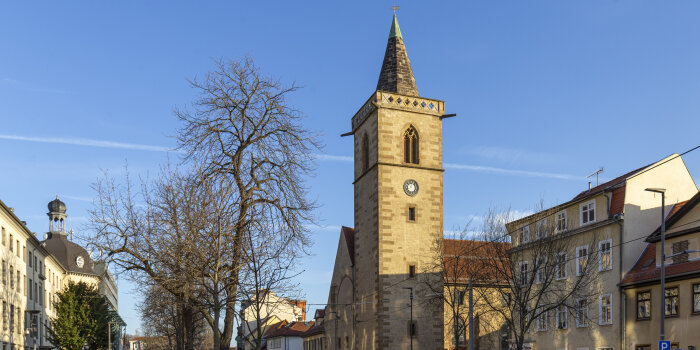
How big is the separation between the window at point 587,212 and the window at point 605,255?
1696 mm

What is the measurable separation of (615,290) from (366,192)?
78.8 ft

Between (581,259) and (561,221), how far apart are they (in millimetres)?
3211

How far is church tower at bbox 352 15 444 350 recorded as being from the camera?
5147 cm

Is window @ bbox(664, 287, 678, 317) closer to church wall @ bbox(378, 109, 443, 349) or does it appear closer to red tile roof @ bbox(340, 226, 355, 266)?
church wall @ bbox(378, 109, 443, 349)

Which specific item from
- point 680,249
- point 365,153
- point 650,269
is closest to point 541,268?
point 650,269

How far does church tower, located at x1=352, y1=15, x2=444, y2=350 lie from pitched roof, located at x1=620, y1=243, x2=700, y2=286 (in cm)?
1676

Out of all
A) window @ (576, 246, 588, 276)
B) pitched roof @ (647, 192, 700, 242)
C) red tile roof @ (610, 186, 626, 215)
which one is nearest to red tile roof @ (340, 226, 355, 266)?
window @ (576, 246, 588, 276)

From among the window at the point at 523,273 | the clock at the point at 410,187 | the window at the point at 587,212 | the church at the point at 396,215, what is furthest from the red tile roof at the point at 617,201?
the clock at the point at 410,187

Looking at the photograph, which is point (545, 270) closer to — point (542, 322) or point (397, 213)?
point (542, 322)

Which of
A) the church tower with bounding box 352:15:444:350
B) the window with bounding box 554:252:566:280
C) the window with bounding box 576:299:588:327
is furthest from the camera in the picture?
the church tower with bounding box 352:15:444:350

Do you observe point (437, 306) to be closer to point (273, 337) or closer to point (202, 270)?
point (202, 270)

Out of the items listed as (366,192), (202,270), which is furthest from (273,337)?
(202,270)

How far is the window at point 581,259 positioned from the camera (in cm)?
3856

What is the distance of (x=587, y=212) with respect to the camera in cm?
3962
